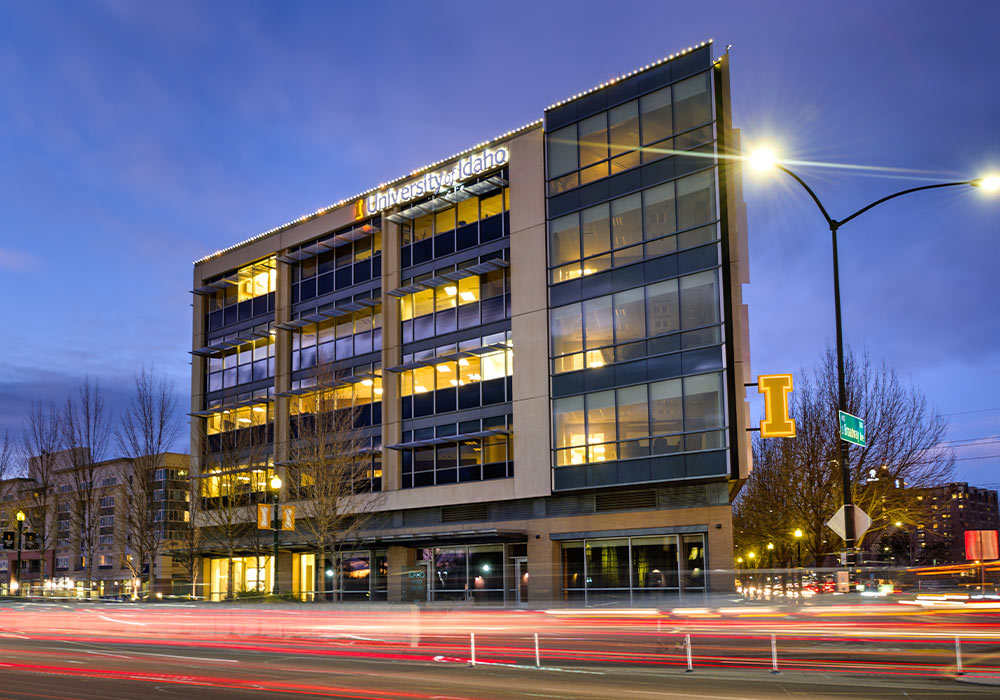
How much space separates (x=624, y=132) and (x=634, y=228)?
4.24m

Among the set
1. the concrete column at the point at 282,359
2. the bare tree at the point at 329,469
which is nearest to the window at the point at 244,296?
the concrete column at the point at 282,359

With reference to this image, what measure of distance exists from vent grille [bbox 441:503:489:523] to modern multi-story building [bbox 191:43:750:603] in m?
0.11

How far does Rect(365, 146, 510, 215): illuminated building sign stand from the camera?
1722 inches

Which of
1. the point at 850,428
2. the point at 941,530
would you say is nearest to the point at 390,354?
the point at 850,428

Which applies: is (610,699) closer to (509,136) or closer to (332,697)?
(332,697)

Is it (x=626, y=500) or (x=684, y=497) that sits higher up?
(x=684, y=497)

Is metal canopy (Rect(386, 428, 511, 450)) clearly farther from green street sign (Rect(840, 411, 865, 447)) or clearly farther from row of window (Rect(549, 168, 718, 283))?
green street sign (Rect(840, 411, 865, 447))

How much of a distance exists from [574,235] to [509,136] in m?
6.13

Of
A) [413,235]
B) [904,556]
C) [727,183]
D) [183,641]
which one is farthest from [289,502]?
[904,556]

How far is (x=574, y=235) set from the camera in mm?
41062

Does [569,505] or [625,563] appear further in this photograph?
[569,505]

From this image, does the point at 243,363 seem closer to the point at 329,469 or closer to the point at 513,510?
the point at 329,469

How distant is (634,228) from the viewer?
3912cm

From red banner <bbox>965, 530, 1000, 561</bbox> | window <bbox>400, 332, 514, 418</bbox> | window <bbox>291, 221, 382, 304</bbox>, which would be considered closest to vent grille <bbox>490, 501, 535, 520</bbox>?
window <bbox>400, 332, 514, 418</bbox>
